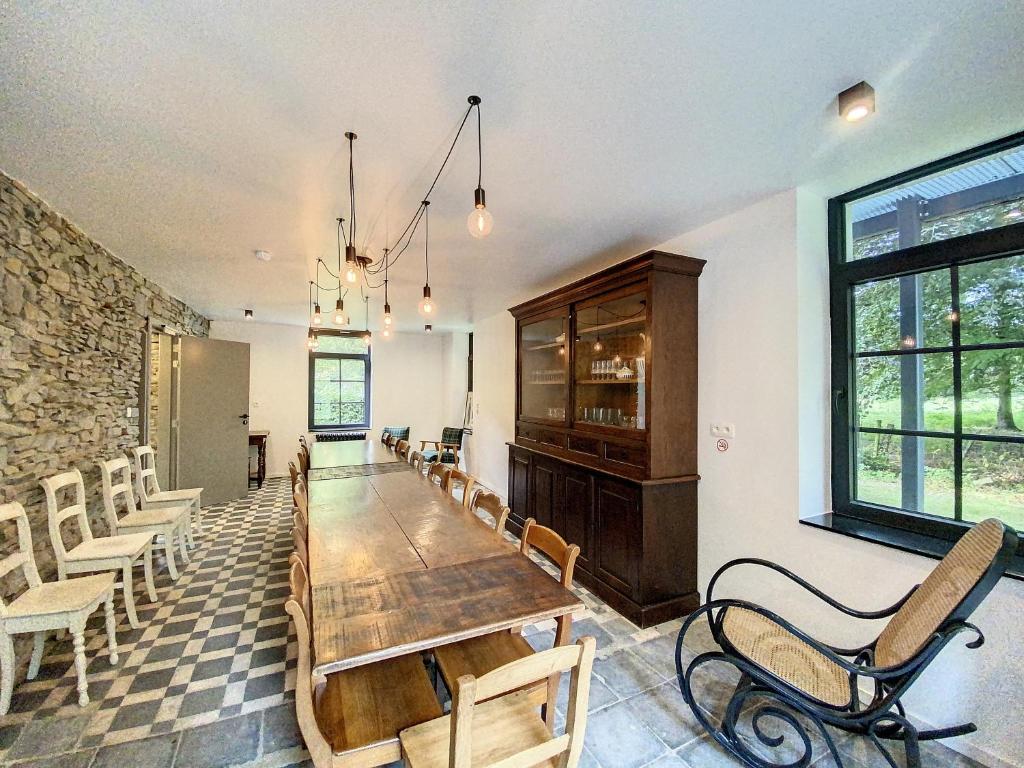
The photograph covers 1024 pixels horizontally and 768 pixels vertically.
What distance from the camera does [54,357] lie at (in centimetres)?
258

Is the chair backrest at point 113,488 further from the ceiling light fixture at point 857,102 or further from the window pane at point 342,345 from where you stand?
the ceiling light fixture at point 857,102

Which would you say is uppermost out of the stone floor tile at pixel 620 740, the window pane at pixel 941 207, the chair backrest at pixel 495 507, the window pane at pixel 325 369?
the window pane at pixel 941 207

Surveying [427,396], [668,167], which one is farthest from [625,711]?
[427,396]

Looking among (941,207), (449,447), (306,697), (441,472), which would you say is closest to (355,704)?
(306,697)

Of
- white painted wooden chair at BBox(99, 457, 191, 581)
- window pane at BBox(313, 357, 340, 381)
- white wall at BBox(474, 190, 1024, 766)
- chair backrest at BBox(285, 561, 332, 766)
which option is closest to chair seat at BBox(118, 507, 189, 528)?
white painted wooden chair at BBox(99, 457, 191, 581)

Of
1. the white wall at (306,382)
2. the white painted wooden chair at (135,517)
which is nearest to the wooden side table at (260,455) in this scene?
the white wall at (306,382)

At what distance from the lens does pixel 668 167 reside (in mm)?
2045

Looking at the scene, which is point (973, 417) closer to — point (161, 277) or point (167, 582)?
point (167, 582)

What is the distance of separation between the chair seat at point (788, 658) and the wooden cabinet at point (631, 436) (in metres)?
0.79

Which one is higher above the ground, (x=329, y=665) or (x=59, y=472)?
(x=59, y=472)

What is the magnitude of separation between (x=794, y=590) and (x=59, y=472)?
4.41 metres

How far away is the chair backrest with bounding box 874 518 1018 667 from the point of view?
4.13ft

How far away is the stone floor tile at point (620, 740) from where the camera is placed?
5.40 ft

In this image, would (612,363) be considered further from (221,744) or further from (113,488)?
(113,488)
